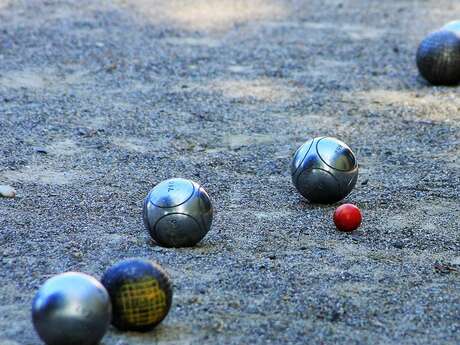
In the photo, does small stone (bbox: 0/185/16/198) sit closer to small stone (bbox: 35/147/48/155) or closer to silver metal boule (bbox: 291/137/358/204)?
small stone (bbox: 35/147/48/155)

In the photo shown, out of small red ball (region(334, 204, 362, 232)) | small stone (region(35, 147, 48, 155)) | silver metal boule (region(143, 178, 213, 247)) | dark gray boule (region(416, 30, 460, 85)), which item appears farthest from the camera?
dark gray boule (region(416, 30, 460, 85))

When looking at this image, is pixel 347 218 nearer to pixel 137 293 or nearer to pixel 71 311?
pixel 137 293

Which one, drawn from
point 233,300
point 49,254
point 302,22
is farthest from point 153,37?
point 233,300

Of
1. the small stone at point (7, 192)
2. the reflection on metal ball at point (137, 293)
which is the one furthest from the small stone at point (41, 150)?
the reflection on metal ball at point (137, 293)

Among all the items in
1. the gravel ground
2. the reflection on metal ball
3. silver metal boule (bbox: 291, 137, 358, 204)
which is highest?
the reflection on metal ball

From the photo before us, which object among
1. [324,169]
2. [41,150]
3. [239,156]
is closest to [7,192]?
[41,150]

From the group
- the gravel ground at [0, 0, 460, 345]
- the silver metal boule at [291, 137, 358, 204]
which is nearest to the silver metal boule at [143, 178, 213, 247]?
the gravel ground at [0, 0, 460, 345]

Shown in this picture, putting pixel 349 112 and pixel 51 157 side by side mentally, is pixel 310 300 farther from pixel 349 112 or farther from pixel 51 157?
pixel 349 112
